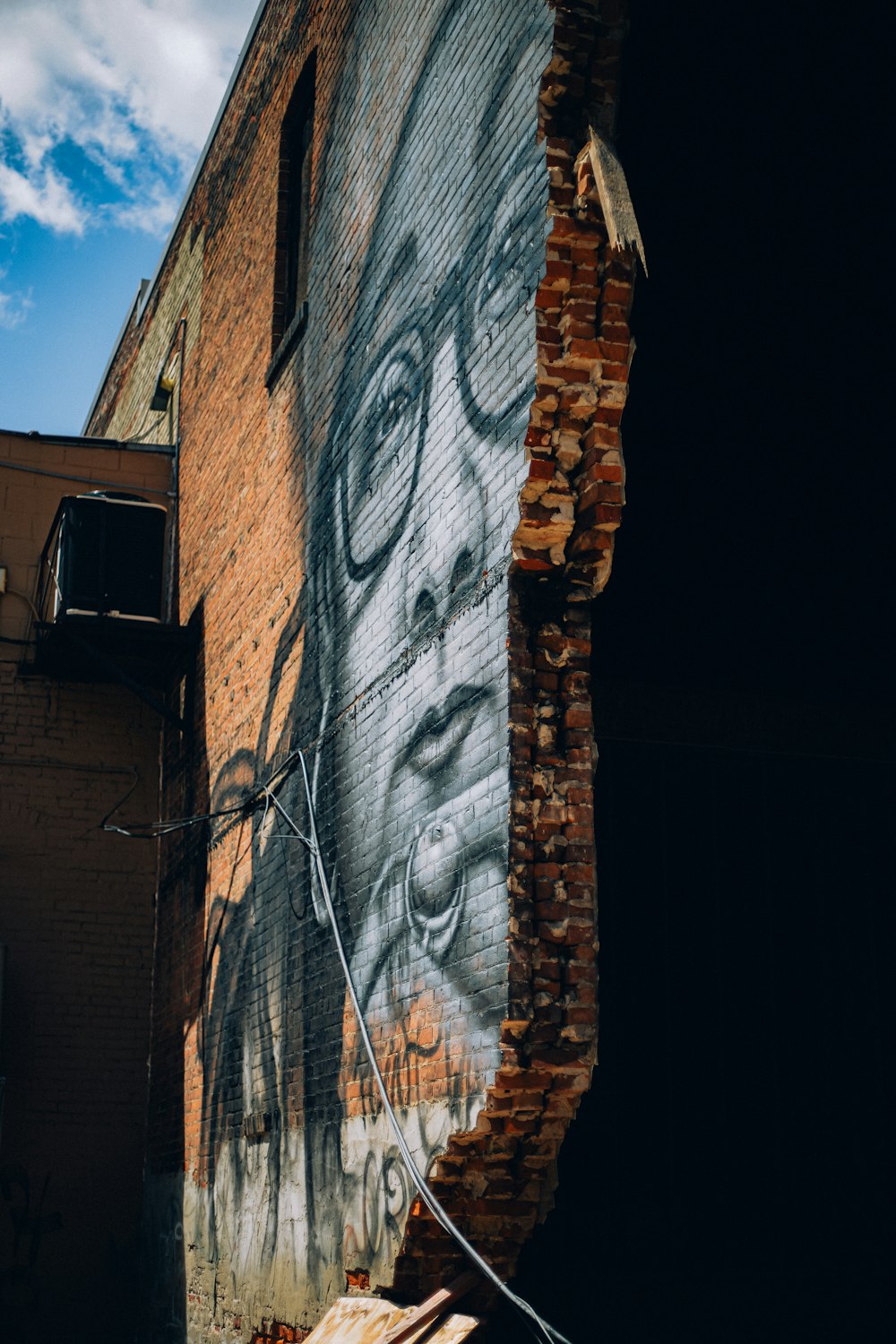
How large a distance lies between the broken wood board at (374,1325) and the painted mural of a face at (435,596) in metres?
0.21

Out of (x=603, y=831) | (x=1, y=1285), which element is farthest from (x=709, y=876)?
(x=1, y=1285)

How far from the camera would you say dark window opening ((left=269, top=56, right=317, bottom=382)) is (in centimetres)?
829

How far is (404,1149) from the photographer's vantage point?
4996 mm

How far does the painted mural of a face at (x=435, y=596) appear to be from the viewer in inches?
193

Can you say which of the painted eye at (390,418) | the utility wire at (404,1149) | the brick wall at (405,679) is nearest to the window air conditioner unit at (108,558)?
the brick wall at (405,679)

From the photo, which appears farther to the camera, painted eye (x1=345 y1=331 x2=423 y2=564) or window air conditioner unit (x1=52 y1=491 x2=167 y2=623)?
window air conditioner unit (x1=52 y1=491 x2=167 y2=623)

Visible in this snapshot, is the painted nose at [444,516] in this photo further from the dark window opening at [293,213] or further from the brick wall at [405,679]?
the dark window opening at [293,213]

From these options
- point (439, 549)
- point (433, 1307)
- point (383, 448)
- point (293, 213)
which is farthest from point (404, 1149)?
point (293, 213)

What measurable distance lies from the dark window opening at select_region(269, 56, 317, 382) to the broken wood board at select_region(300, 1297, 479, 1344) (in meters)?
5.21

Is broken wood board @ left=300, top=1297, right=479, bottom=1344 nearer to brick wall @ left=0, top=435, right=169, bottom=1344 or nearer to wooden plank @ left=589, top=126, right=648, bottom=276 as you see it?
wooden plank @ left=589, top=126, right=648, bottom=276

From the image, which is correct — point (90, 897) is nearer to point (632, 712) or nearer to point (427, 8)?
point (632, 712)

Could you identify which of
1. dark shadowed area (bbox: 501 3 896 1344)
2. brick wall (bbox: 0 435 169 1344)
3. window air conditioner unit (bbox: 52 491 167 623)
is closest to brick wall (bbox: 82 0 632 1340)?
brick wall (bbox: 0 435 169 1344)

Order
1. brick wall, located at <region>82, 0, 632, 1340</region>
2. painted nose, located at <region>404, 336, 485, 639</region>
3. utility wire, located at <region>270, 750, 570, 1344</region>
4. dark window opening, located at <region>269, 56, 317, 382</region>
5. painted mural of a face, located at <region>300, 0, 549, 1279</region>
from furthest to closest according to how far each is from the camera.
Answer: dark window opening, located at <region>269, 56, 317, 382</region> < painted nose, located at <region>404, 336, 485, 639</region> < painted mural of a face, located at <region>300, 0, 549, 1279</region> < brick wall, located at <region>82, 0, 632, 1340</region> < utility wire, located at <region>270, 750, 570, 1344</region>

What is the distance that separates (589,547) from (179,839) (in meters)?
5.91
